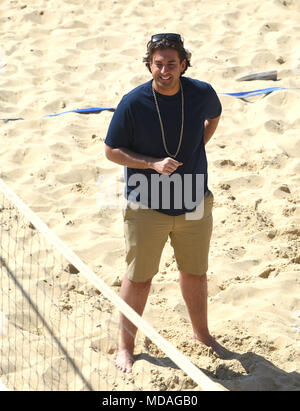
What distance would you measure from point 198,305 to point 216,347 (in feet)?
0.87

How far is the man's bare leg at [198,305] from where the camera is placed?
3586 millimetres

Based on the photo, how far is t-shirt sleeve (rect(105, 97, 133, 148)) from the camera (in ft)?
10.5

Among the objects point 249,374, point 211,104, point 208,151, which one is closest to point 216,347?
point 249,374

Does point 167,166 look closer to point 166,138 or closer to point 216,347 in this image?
point 166,138

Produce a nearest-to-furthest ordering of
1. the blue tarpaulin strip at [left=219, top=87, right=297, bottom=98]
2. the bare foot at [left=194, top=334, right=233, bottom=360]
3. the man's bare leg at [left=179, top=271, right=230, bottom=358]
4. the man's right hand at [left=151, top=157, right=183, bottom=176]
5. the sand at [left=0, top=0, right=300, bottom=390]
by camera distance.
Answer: the man's right hand at [left=151, top=157, right=183, bottom=176], the man's bare leg at [left=179, top=271, right=230, bottom=358], the bare foot at [left=194, top=334, right=233, bottom=360], the sand at [left=0, top=0, right=300, bottom=390], the blue tarpaulin strip at [left=219, top=87, right=297, bottom=98]

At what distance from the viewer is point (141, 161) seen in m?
3.19

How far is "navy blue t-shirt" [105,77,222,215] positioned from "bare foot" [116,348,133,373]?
2.52 feet

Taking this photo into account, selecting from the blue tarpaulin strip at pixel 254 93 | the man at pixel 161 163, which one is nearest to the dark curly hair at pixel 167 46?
the man at pixel 161 163

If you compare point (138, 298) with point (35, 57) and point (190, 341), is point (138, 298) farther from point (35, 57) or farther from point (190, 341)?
point (35, 57)

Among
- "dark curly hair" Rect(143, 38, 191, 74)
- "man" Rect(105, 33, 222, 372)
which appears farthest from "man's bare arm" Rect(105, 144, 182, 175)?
"dark curly hair" Rect(143, 38, 191, 74)

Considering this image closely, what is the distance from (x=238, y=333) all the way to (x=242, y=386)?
0.50m

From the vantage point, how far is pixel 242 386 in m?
3.39

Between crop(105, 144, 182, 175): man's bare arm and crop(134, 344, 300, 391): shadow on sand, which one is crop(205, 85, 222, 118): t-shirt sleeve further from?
crop(134, 344, 300, 391): shadow on sand

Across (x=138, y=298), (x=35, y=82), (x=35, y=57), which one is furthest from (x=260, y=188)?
(x=35, y=57)
